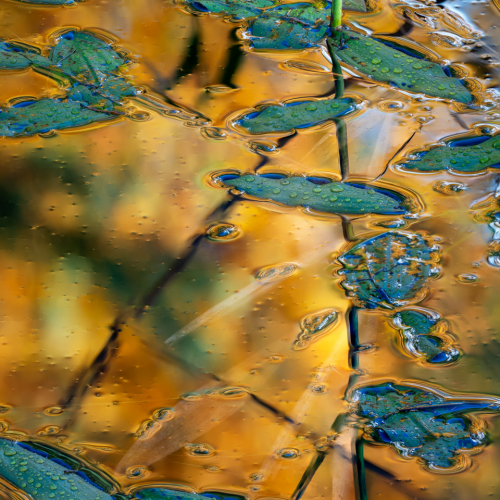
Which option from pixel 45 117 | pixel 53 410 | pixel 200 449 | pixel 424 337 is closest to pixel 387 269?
pixel 424 337

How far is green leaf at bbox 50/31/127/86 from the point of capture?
109 cm

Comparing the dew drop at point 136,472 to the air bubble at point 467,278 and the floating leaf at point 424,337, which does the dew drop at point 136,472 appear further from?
the air bubble at point 467,278

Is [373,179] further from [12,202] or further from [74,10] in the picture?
[74,10]

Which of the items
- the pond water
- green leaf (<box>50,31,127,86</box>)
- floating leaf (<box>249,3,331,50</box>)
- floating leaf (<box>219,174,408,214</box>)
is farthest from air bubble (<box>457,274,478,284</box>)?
green leaf (<box>50,31,127,86</box>)

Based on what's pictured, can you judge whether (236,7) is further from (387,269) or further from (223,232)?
(387,269)

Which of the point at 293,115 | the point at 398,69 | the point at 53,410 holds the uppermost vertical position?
the point at 398,69

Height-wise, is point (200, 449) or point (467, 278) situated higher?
point (467, 278)

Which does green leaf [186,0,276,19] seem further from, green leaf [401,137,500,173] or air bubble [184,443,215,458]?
air bubble [184,443,215,458]

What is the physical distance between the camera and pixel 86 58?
111cm

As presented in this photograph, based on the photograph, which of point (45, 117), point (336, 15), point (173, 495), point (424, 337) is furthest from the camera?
point (336, 15)

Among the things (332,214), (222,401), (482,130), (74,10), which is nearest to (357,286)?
(332,214)

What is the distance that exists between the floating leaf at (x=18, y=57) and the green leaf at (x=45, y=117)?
148mm

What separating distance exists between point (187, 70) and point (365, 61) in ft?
1.27

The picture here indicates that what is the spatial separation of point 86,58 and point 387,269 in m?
0.77
